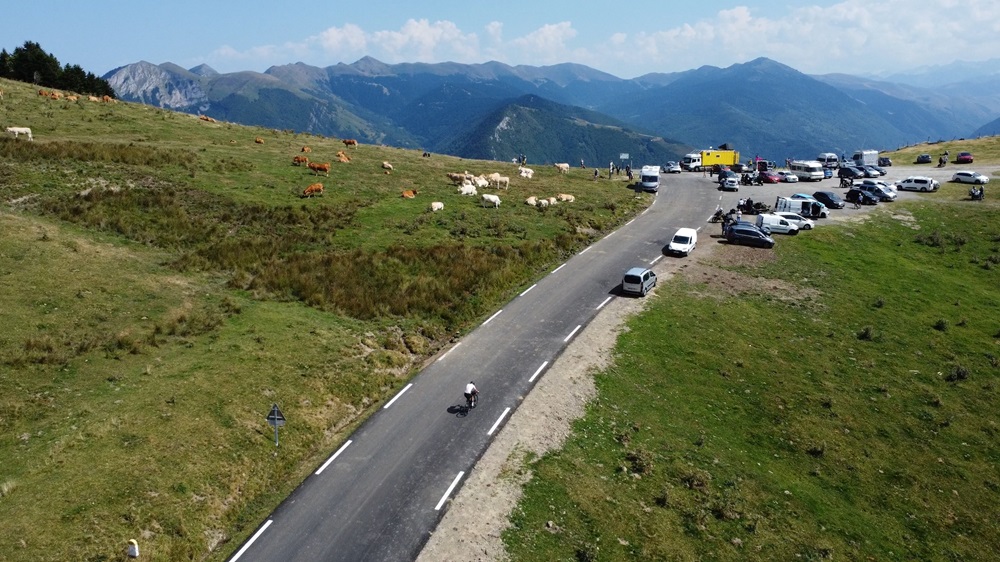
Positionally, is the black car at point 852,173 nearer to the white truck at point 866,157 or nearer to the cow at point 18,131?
the white truck at point 866,157

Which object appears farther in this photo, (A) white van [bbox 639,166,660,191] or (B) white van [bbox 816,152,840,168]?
(B) white van [bbox 816,152,840,168]

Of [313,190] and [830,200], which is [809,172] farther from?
[313,190]

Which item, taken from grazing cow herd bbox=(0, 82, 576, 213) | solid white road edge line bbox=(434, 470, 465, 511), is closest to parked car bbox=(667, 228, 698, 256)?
grazing cow herd bbox=(0, 82, 576, 213)

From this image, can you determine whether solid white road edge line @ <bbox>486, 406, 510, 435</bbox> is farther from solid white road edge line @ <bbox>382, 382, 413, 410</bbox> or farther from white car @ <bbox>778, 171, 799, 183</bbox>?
white car @ <bbox>778, 171, 799, 183</bbox>

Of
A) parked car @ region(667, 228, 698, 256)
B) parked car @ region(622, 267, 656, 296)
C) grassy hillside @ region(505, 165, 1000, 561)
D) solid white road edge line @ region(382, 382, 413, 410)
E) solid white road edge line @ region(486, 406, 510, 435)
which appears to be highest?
parked car @ region(667, 228, 698, 256)

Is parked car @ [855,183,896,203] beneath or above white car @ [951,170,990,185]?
beneath

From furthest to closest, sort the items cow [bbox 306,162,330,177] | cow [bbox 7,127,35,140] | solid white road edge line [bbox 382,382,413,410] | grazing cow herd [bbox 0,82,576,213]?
1. cow [bbox 306,162,330,177]
2. grazing cow herd [bbox 0,82,576,213]
3. cow [bbox 7,127,35,140]
4. solid white road edge line [bbox 382,382,413,410]

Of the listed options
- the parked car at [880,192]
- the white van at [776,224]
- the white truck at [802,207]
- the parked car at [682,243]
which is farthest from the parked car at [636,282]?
the parked car at [880,192]

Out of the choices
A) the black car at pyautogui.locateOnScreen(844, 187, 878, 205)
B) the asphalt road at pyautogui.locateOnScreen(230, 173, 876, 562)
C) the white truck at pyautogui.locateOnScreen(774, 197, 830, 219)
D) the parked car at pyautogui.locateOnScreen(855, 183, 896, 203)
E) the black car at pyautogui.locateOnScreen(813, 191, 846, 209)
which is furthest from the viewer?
the parked car at pyautogui.locateOnScreen(855, 183, 896, 203)
